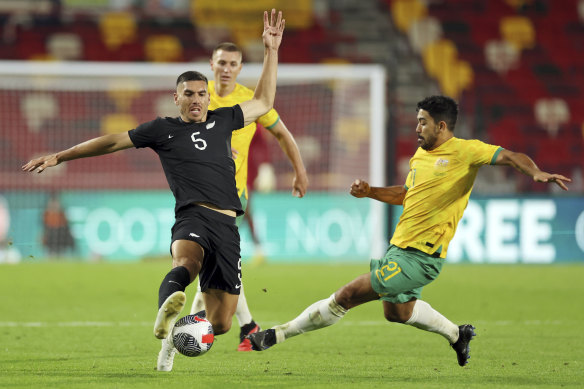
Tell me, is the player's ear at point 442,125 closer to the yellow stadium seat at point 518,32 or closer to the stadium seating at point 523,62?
the stadium seating at point 523,62

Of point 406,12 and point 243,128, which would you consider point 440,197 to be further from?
point 406,12

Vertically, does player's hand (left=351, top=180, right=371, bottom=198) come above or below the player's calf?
above

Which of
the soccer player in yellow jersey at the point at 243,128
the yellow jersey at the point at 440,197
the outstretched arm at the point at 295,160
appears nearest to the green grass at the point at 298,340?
the soccer player in yellow jersey at the point at 243,128

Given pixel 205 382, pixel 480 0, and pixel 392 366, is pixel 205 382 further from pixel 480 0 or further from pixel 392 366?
pixel 480 0

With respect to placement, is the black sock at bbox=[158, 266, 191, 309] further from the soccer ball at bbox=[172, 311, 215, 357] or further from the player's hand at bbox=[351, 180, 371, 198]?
the player's hand at bbox=[351, 180, 371, 198]

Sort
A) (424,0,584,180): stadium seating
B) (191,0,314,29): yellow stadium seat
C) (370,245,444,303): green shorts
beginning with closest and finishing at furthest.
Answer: (370,245,444,303): green shorts, (424,0,584,180): stadium seating, (191,0,314,29): yellow stadium seat

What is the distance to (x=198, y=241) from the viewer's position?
5.37 metres

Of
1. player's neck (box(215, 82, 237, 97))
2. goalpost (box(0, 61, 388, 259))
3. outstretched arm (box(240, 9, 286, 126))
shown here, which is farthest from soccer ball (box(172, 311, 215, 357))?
goalpost (box(0, 61, 388, 259))

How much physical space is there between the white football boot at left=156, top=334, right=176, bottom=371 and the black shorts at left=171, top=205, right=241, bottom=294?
0.38 m

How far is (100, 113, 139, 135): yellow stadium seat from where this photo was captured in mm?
16250

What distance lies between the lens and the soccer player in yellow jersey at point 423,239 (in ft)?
19.0

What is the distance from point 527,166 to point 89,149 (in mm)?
2440

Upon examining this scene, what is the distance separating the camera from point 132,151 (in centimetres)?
1645

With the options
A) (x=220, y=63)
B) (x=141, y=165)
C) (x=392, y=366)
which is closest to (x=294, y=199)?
(x=141, y=165)
